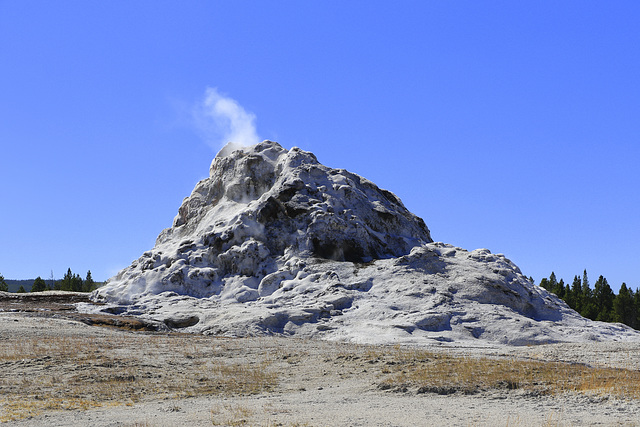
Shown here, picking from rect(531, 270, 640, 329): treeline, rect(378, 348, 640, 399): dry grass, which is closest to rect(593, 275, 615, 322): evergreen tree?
rect(531, 270, 640, 329): treeline

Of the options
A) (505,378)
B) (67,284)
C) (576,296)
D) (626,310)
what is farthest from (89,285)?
(505,378)

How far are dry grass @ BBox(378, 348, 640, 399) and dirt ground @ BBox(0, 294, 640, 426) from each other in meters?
0.09

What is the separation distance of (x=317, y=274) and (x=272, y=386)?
2487 cm

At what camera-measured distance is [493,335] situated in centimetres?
3866

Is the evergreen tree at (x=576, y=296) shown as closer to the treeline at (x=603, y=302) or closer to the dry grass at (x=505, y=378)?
the treeline at (x=603, y=302)

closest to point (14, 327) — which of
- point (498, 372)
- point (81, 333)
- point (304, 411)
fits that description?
point (81, 333)

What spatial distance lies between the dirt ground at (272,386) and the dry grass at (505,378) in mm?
87

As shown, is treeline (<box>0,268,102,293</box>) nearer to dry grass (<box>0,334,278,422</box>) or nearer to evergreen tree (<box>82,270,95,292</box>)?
evergreen tree (<box>82,270,95,292</box>)

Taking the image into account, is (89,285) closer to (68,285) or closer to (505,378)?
(68,285)

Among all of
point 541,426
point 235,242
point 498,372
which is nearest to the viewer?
point 541,426

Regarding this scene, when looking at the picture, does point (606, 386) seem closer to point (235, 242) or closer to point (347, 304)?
point (347, 304)

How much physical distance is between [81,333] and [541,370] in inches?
1021

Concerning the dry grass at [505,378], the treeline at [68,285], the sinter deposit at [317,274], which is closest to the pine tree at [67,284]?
the treeline at [68,285]

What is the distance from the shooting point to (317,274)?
47.9 m
